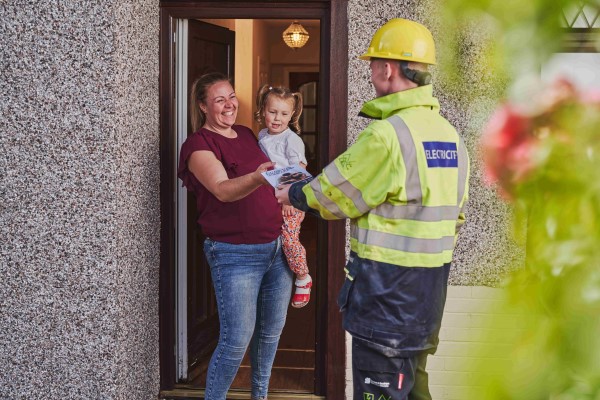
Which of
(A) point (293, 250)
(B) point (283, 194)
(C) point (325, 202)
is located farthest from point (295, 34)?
(C) point (325, 202)

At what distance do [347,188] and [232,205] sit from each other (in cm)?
102

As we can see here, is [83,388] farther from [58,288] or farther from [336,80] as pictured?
[336,80]

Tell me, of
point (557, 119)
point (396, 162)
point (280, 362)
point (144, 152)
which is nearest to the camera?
point (557, 119)

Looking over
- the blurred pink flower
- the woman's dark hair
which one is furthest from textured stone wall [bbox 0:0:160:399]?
the blurred pink flower

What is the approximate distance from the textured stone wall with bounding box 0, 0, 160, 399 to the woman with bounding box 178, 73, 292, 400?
369mm

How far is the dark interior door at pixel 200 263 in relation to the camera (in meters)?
4.50

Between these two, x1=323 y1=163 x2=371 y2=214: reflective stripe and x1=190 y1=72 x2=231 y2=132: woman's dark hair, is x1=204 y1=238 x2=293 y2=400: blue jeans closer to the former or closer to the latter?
x1=190 y1=72 x2=231 y2=132: woman's dark hair

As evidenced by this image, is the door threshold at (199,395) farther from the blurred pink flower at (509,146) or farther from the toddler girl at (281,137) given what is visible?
the blurred pink flower at (509,146)

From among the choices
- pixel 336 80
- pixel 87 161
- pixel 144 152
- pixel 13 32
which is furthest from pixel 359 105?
pixel 13 32

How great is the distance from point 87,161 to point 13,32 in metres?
0.67

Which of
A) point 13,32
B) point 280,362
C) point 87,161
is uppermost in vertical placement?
point 13,32

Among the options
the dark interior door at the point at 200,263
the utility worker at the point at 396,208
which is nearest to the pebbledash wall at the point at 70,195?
the dark interior door at the point at 200,263

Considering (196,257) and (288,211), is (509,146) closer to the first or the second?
(288,211)

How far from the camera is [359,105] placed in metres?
3.97
